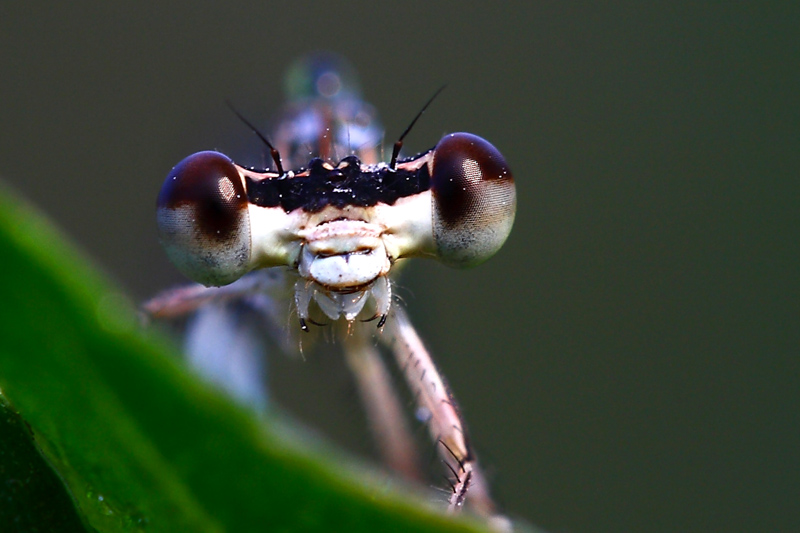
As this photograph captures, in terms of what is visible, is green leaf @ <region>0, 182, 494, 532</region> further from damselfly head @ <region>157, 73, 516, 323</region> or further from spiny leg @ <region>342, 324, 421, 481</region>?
spiny leg @ <region>342, 324, 421, 481</region>

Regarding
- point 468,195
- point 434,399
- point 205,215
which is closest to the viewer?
point 205,215

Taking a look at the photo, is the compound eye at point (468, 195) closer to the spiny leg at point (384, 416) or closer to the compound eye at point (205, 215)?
the compound eye at point (205, 215)

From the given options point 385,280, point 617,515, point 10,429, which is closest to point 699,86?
point 617,515

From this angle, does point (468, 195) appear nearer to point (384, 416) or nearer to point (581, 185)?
point (384, 416)

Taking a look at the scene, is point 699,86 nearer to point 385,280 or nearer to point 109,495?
point 385,280

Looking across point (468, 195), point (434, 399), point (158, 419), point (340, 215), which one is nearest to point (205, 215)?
point (340, 215)

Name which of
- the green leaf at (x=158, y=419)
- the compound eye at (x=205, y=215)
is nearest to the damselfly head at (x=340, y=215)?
the compound eye at (x=205, y=215)
